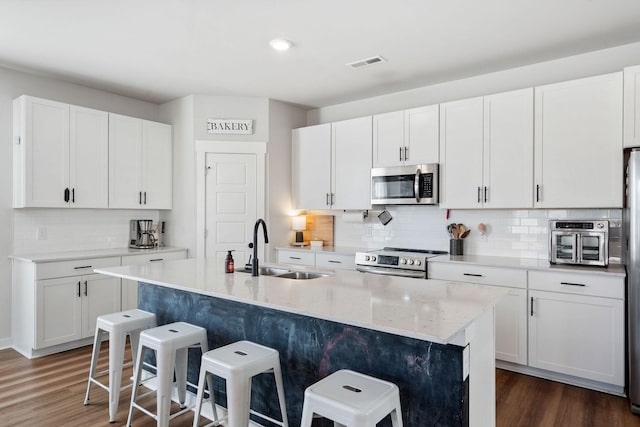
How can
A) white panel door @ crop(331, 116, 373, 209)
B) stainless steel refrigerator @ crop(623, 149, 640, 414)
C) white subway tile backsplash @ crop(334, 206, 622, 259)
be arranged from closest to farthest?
stainless steel refrigerator @ crop(623, 149, 640, 414) < white subway tile backsplash @ crop(334, 206, 622, 259) < white panel door @ crop(331, 116, 373, 209)

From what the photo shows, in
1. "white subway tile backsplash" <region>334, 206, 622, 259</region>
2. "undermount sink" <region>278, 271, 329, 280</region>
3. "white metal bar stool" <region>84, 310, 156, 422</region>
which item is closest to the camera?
"white metal bar stool" <region>84, 310, 156, 422</region>

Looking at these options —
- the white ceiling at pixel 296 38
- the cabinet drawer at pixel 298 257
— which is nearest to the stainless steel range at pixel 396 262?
the cabinet drawer at pixel 298 257

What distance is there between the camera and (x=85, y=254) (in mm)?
4062

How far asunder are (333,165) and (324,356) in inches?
119

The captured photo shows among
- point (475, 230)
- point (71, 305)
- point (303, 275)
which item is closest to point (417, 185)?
point (475, 230)

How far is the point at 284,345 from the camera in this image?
229cm

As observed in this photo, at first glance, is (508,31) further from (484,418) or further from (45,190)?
(45,190)

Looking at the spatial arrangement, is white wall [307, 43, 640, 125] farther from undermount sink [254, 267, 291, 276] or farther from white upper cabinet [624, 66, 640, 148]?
undermount sink [254, 267, 291, 276]

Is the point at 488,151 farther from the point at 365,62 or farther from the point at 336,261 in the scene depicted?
the point at 336,261

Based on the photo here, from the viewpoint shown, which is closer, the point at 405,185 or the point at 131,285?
the point at 405,185

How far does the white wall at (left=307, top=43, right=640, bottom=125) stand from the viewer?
343 centimetres

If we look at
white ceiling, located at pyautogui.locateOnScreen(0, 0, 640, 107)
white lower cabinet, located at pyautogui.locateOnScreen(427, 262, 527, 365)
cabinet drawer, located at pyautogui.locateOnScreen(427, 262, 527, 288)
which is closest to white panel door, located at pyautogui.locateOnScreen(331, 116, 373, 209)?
white ceiling, located at pyautogui.locateOnScreen(0, 0, 640, 107)

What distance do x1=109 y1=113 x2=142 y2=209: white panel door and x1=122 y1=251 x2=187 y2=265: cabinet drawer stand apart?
64 centimetres

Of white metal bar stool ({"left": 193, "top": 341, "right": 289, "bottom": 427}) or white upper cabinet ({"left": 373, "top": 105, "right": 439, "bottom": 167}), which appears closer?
white metal bar stool ({"left": 193, "top": 341, "right": 289, "bottom": 427})
